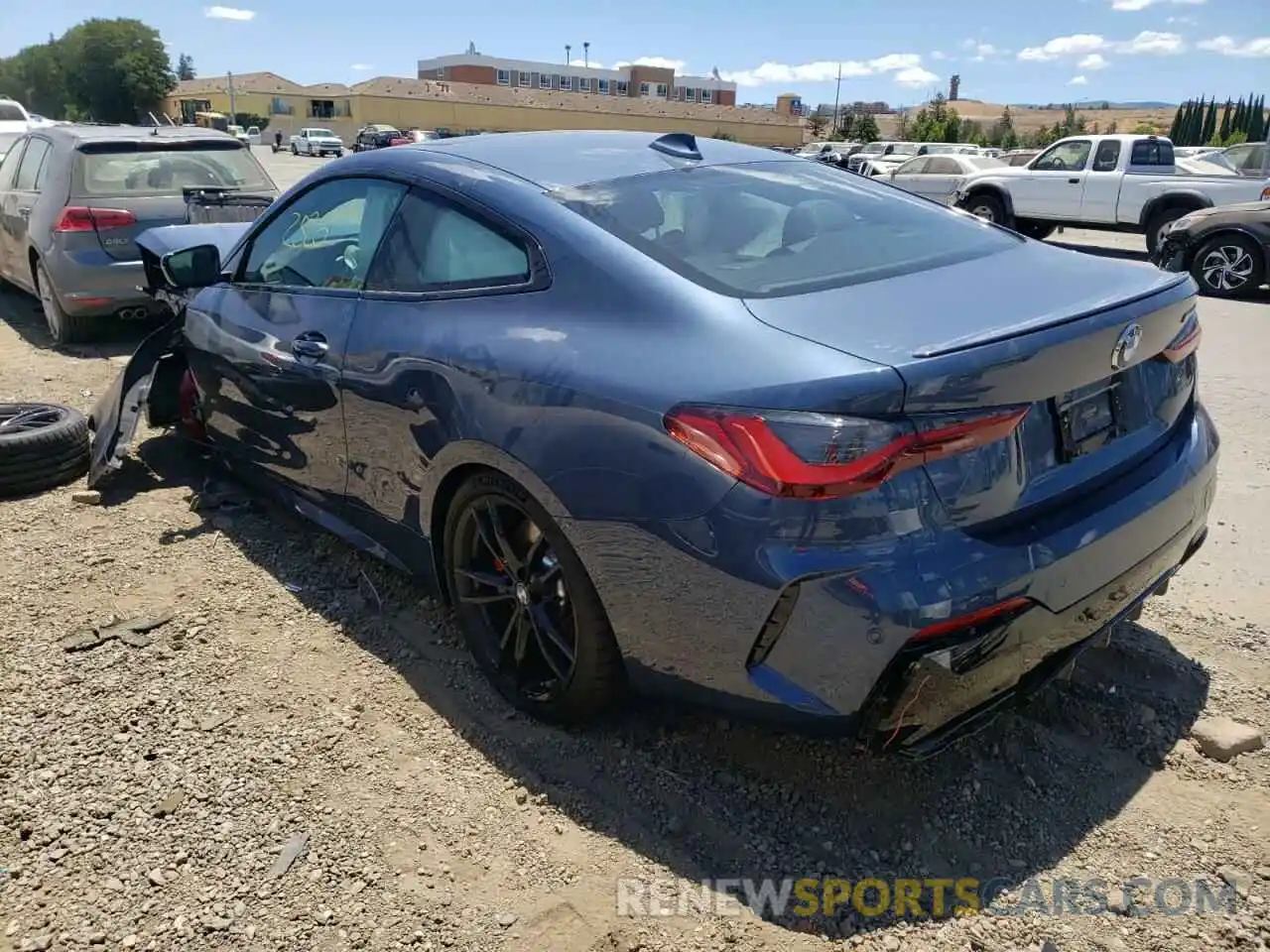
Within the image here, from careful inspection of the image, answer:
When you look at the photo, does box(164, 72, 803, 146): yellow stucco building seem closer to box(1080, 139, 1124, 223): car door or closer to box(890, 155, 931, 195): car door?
box(890, 155, 931, 195): car door

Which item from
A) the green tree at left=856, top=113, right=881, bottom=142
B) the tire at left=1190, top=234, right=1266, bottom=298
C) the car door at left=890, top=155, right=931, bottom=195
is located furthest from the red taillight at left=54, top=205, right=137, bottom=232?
the green tree at left=856, top=113, right=881, bottom=142

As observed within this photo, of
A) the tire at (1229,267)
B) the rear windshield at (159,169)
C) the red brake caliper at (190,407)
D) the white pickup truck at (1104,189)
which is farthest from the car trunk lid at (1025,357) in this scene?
the white pickup truck at (1104,189)

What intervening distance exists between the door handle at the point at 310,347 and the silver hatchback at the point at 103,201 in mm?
4294

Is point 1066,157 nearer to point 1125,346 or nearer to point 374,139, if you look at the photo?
point 1125,346

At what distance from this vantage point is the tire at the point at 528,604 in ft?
8.44

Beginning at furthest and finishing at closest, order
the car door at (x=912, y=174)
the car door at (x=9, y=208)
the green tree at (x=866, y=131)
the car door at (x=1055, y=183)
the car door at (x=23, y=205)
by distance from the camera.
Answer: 1. the green tree at (x=866, y=131)
2. the car door at (x=912, y=174)
3. the car door at (x=1055, y=183)
4. the car door at (x=9, y=208)
5. the car door at (x=23, y=205)

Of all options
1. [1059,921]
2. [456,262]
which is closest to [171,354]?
[456,262]

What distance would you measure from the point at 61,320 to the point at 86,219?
0.87 meters

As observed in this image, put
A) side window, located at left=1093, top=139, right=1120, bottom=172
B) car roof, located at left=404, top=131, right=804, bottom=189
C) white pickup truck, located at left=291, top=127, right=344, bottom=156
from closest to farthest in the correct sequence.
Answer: car roof, located at left=404, top=131, right=804, bottom=189
side window, located at left=1093, top=139, right=1120, bottom=172
white pickup truck, located at left=291, top=127, right=344, bottom=156

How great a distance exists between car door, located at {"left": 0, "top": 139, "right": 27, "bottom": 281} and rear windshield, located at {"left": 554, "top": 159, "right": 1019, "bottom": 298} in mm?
7288

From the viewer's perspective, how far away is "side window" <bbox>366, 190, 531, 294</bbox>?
279 cm

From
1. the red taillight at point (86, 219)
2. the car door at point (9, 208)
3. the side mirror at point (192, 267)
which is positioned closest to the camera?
the side mirror at point (192, 267)

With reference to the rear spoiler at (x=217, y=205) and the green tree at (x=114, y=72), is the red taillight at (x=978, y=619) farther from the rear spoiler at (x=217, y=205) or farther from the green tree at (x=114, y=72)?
the green tree at (x=114, y=72)

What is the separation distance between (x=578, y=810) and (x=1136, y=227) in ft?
50.3
